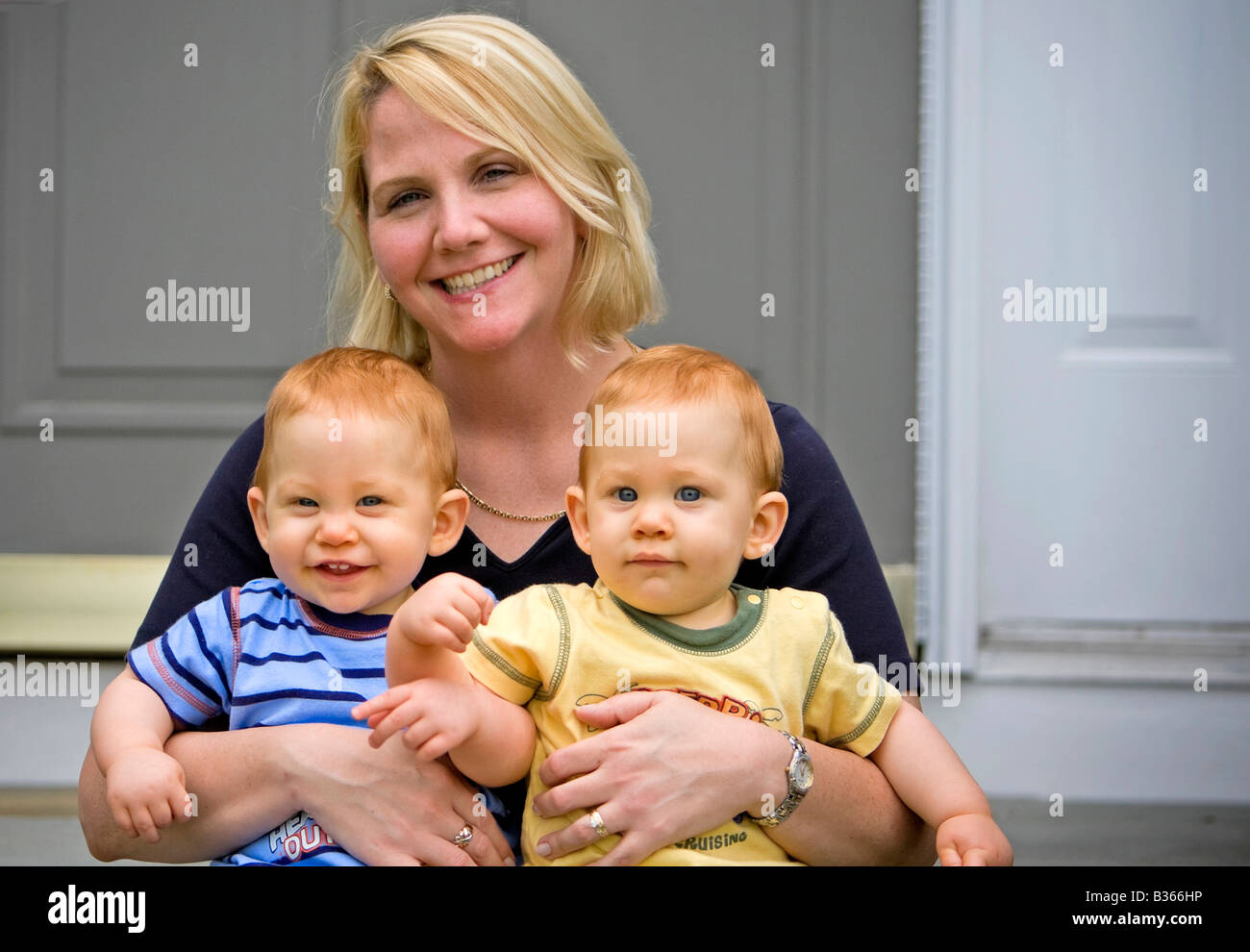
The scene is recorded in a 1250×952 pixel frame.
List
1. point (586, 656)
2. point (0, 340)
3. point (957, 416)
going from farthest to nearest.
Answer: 1. point (0, 340)
2. point (957, 416)
3. point (586, 656)

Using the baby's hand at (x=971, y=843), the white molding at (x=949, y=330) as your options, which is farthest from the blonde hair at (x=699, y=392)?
the white molding at (x=949, y=330)

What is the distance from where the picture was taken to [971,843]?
3.64ft

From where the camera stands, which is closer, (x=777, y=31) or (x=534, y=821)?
(x=534, y=821)

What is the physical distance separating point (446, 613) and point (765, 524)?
37 centimetres

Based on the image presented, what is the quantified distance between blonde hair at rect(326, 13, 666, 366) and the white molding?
79 centimetres

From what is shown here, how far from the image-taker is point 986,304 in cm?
225

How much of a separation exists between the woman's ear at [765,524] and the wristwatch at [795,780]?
7.0 inches

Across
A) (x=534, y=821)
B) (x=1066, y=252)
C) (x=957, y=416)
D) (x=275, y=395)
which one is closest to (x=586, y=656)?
(x=534, y=821)

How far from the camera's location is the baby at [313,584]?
113cm

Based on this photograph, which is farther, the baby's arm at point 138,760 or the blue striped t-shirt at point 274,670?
the blue striped t-shirt at point 274,670

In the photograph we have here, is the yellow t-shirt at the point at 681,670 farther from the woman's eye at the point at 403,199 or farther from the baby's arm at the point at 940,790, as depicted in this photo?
the woman's eye at the point at 403,199

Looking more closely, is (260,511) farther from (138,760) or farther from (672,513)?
(672,513)
